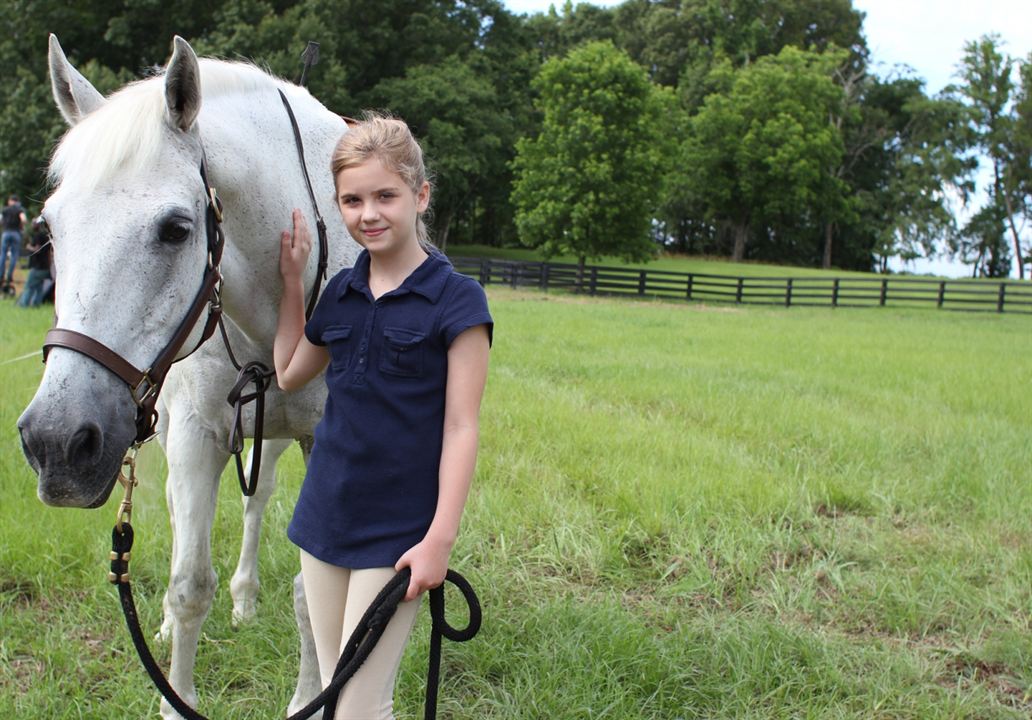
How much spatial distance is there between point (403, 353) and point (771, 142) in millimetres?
46577

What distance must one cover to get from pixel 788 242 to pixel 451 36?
1027 inches

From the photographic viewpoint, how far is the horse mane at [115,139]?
160cm

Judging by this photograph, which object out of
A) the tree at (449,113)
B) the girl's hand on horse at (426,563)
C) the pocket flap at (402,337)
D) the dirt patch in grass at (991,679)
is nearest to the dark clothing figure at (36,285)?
the pocket flap at (402,337)

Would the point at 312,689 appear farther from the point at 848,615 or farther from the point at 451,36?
the point at 451,36

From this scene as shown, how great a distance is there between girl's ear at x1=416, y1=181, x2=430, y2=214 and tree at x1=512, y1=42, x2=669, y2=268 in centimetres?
2594

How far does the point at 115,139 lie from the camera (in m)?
1.61

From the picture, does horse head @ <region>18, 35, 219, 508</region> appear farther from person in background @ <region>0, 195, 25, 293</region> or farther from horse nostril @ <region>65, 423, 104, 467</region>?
person in background @ <region>0, 195, 25, 293</region>

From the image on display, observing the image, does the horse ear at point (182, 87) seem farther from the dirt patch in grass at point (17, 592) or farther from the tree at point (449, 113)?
the tree at point (449, 113)

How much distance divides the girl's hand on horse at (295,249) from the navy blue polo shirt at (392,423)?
1.22ft

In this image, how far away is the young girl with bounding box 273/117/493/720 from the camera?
174 centimetres

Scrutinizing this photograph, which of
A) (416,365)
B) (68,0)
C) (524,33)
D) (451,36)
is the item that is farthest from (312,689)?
(524,33)

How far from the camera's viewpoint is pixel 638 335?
1268 centimetres

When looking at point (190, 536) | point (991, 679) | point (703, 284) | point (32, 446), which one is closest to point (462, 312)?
point (32, 446)

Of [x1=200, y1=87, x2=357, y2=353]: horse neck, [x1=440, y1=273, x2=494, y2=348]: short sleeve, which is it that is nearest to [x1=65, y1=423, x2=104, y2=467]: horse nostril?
[x1=200, y1=87, x2=357, y2=353]: horse neck
